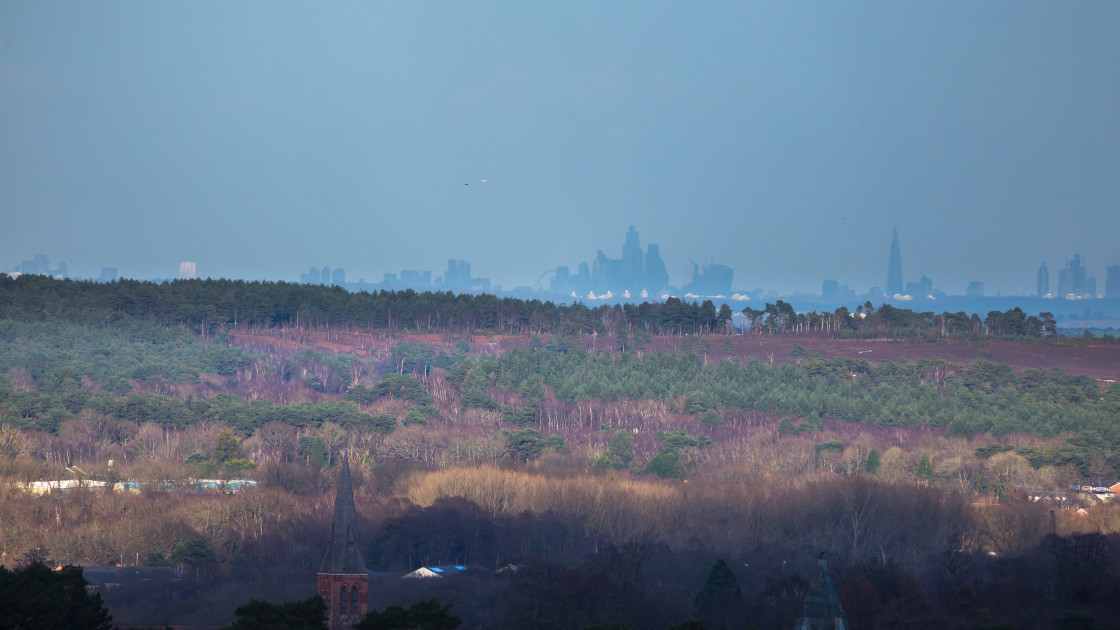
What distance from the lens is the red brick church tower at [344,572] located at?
2104 inches

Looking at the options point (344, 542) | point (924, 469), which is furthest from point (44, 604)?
point (924, 469)

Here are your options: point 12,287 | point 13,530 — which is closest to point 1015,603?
point 13,530

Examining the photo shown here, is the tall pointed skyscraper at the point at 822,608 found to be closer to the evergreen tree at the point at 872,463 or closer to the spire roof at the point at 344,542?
the spire roof at the point at 344,542

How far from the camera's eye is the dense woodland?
222 feet

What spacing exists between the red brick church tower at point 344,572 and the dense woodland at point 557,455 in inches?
309

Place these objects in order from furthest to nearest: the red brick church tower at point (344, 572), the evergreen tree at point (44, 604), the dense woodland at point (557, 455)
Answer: the dense woodland at point (557, 455)
the red brick church tower at point (344, 572)
the evergreen tree at point (44, 604)

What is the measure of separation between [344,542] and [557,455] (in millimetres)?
64026

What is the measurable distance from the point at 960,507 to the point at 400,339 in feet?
346

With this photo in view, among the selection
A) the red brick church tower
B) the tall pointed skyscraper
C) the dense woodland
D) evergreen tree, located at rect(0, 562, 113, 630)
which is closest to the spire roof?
the red brick church tower

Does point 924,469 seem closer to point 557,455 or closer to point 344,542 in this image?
point 557,455

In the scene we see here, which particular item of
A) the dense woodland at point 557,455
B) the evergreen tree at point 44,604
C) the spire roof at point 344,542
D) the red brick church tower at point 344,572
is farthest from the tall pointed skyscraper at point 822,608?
the evergreen tree at point 44,604

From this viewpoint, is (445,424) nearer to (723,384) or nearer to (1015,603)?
(723,384)

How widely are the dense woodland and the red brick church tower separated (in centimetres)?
785

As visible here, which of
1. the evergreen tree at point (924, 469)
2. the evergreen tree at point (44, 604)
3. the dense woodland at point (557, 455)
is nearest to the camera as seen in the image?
the evergreen tree at point (44, 604)
